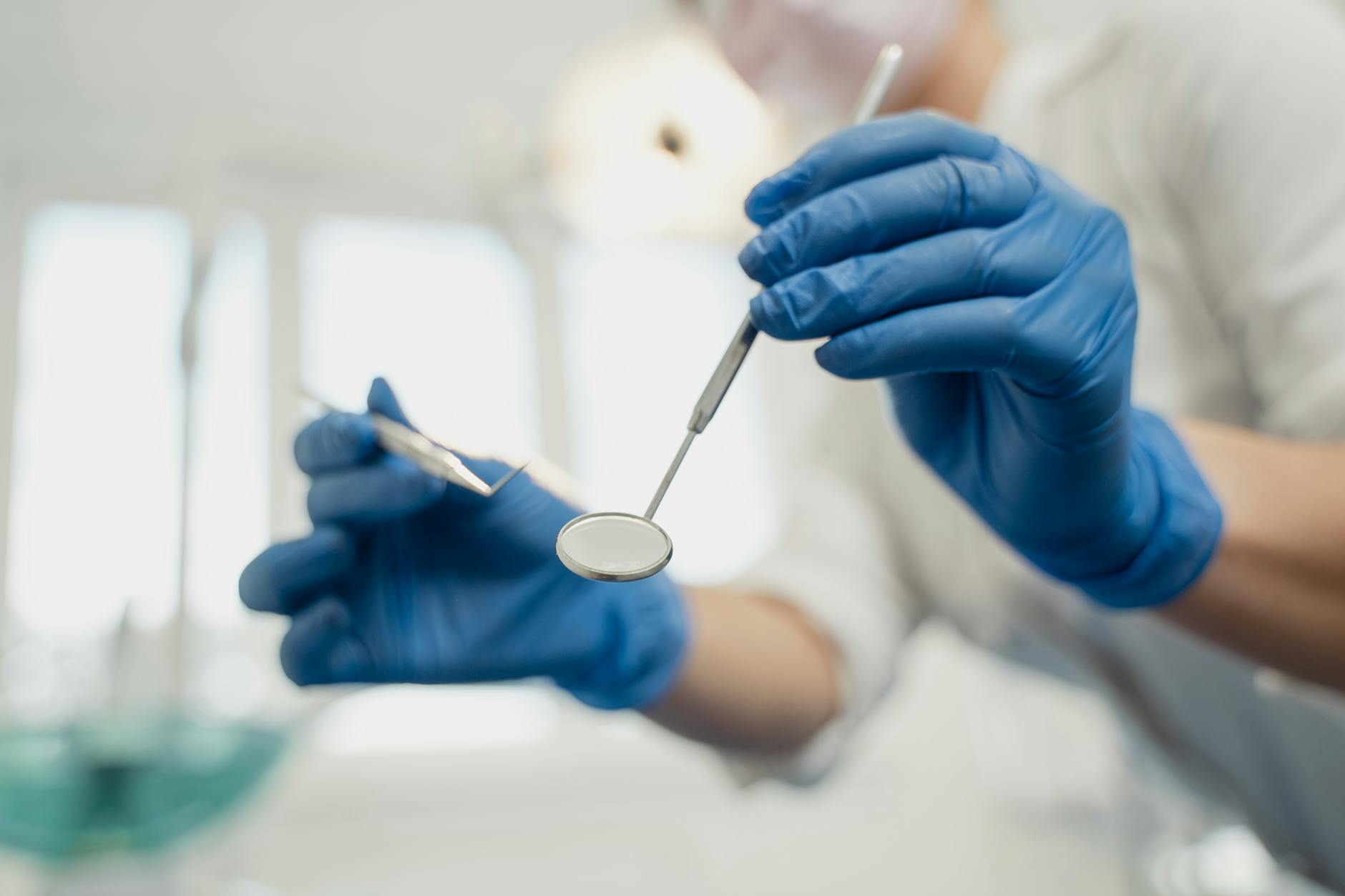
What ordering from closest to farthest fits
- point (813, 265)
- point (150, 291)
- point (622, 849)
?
point (813, 265), point (622, 849), point (150, 291)

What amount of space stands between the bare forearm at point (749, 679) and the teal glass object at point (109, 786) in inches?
18.4

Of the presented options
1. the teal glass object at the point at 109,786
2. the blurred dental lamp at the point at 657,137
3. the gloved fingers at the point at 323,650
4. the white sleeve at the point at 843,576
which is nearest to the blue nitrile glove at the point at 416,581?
the gloved fingers at the point at 323,650

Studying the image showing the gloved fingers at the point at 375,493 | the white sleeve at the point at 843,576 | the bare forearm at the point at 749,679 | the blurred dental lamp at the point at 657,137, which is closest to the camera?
the gloved fingers at the point at 375,493

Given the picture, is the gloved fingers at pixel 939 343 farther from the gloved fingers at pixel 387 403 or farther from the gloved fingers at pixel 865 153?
the gloved fingers at pixel 387 403

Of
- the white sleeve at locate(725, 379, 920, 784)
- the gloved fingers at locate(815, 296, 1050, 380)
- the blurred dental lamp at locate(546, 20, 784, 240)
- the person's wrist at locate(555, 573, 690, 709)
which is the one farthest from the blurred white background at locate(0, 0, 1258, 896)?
the gloved fingers at locate(815, 296, 1050, 380)

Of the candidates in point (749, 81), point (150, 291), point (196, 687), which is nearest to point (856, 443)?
point (749, 81)

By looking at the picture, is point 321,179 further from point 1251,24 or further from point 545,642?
point 1251,24

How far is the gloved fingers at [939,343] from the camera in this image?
1.55ft

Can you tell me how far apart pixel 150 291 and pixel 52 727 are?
1.12 metres

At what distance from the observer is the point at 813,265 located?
0.49m

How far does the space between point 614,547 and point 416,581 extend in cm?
24

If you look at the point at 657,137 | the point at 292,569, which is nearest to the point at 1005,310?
the point at 292,569

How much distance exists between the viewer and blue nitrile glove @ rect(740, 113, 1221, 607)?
48 centimetres

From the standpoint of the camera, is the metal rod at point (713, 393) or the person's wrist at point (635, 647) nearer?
the metal rod at point (713, 393)
